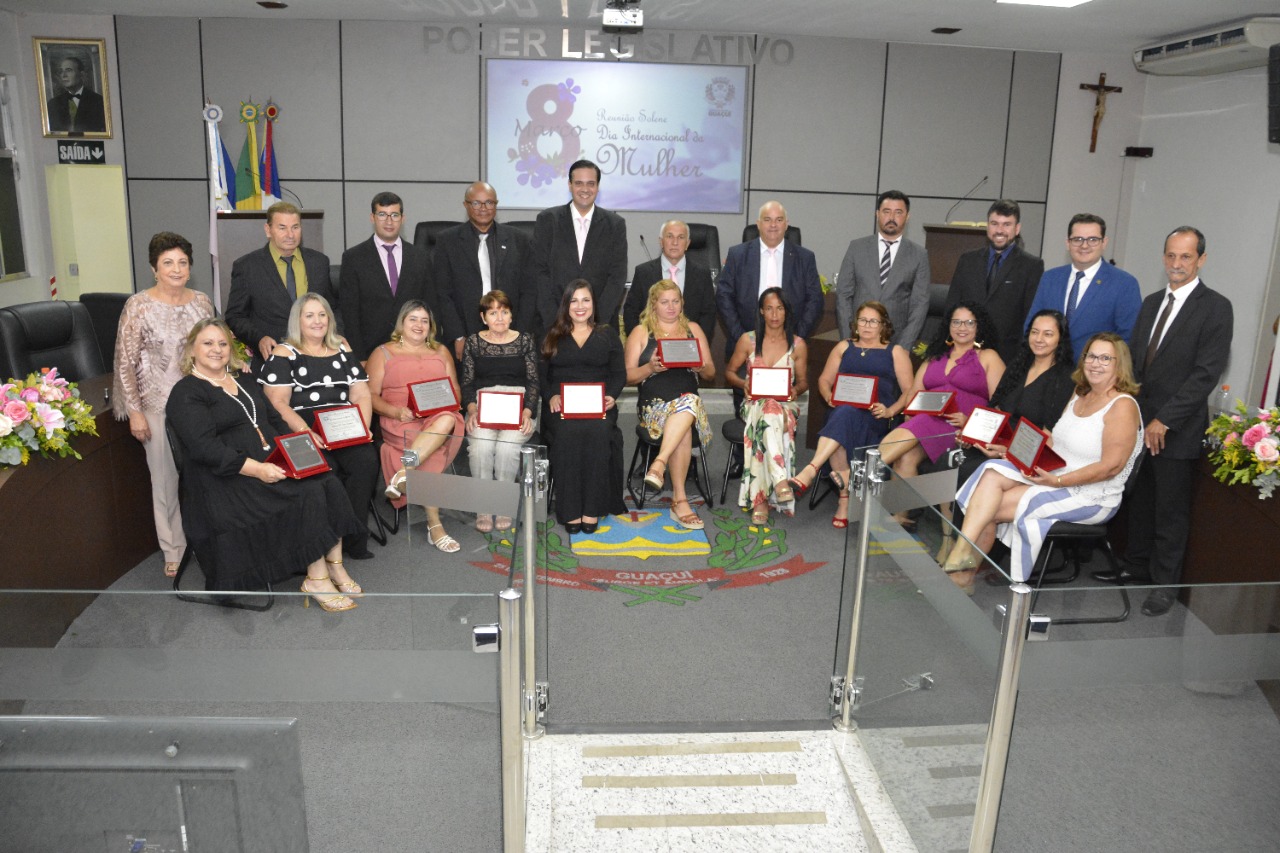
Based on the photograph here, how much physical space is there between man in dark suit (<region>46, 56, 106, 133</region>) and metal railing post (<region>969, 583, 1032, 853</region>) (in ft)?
26.8

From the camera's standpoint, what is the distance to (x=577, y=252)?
551 cm

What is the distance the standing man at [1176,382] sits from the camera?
3.96 meters

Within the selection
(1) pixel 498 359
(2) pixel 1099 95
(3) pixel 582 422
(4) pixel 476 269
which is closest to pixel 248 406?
(1) pixel 498 359

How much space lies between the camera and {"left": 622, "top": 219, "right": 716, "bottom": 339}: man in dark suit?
573cm

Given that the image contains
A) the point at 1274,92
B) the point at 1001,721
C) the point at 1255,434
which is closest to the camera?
the point at 1001,721

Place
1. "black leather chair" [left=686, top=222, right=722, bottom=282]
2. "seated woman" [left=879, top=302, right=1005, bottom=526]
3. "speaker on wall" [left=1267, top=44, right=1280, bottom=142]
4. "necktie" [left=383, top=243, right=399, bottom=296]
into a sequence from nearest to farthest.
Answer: "seated woman" [left=879, top=302, right=1005, bottom=526], "necktie" [left=383, top=243, right=399, bottom=296], "speaker on wall" [left=1267, top=44, right=1280, bottom=142], "black leather chair" [left=686, top=222, right=722, bottom=282]

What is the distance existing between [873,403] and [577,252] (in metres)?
1.82

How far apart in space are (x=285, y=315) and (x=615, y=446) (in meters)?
1.73

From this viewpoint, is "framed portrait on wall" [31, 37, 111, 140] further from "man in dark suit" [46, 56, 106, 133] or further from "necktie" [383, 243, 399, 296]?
"necktie" [383, 243, 399, 296]

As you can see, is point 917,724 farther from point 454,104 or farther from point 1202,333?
point 454,104

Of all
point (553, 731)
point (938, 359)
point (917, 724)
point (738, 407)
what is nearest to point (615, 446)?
point (738, 407)

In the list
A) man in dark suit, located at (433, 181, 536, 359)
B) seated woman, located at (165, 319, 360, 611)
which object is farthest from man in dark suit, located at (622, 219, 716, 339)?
seated woman, located at (165, 319, 360, 611)

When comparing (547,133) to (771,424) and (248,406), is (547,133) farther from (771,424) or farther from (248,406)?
(248,406)

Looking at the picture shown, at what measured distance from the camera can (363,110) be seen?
8.03 metres
